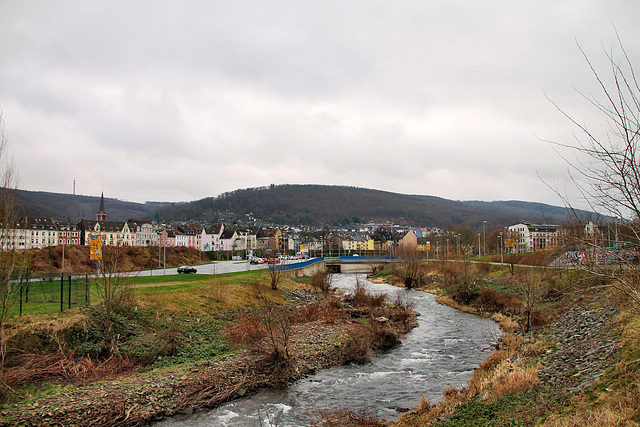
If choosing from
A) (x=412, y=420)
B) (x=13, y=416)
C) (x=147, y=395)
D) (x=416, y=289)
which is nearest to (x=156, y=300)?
(x=147, y=395)

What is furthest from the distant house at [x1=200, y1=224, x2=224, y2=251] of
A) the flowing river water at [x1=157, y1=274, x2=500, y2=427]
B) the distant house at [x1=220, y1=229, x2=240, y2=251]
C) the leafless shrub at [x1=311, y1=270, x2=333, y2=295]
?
the flowing river water at [x1=157, y1=274, x2=500, y2=427]

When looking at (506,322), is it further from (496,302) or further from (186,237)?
(186,237)

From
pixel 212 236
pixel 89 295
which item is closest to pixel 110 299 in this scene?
pixel 89 295

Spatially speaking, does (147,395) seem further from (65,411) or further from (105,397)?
(65,411)

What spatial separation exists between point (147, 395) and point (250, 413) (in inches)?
158

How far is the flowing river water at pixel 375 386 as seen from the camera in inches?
570

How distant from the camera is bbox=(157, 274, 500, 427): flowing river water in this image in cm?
1448

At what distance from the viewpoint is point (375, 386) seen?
17.8 metres

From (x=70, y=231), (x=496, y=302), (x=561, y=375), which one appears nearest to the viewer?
(x=561, y=375)

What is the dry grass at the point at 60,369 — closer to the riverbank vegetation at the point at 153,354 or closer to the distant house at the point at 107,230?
the riverbank vegetation at the point at 153,354

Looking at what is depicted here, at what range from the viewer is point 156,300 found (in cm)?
2647

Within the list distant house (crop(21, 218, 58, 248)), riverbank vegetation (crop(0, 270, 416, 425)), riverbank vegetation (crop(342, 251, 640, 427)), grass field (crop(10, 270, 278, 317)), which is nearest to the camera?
riverbank vegetation (crop(342, 251, 640, 427))

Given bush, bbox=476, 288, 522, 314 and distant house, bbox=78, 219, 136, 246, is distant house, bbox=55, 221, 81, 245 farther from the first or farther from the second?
bush, bbox=476, 288, 522, 314

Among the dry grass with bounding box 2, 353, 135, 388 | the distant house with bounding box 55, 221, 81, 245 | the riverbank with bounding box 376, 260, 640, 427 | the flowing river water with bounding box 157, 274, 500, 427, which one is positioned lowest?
the flowing river water with bounding box 157, 274, 500, 427
